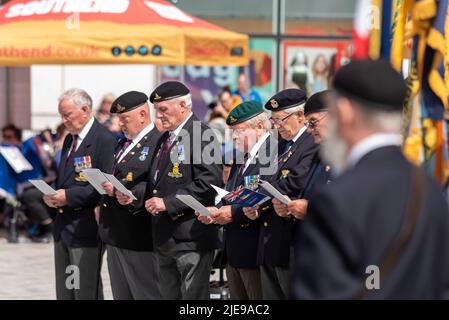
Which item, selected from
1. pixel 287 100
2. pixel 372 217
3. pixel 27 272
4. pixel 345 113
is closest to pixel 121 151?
pixel 287 100

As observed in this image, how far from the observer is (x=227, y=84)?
17.7 meters

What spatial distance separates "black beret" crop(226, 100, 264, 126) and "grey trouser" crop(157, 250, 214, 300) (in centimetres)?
94

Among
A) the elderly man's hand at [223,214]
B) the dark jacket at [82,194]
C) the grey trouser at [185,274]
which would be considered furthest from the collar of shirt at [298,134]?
the dark jacket at [82,194]

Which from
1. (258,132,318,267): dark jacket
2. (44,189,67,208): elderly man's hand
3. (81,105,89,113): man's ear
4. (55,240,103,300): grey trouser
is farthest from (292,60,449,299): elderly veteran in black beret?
(81,105,89,113): man's ear

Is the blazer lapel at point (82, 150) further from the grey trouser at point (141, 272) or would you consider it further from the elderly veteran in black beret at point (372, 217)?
the elderly veteran in black beret at point (372, 217)

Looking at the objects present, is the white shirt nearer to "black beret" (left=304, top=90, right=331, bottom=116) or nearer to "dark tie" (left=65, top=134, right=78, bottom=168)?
"dark tie" (left=65, top=134, right=78, bottom=168)

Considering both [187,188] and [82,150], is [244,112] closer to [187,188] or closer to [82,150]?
[187,188]

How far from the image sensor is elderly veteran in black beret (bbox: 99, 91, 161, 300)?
7.75m

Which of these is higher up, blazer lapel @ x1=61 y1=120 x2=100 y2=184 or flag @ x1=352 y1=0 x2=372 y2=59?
flag @ x1=352 y1=0 x2=372 y2=59

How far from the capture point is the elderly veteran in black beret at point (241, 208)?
7.13 m

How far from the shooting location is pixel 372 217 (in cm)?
293
